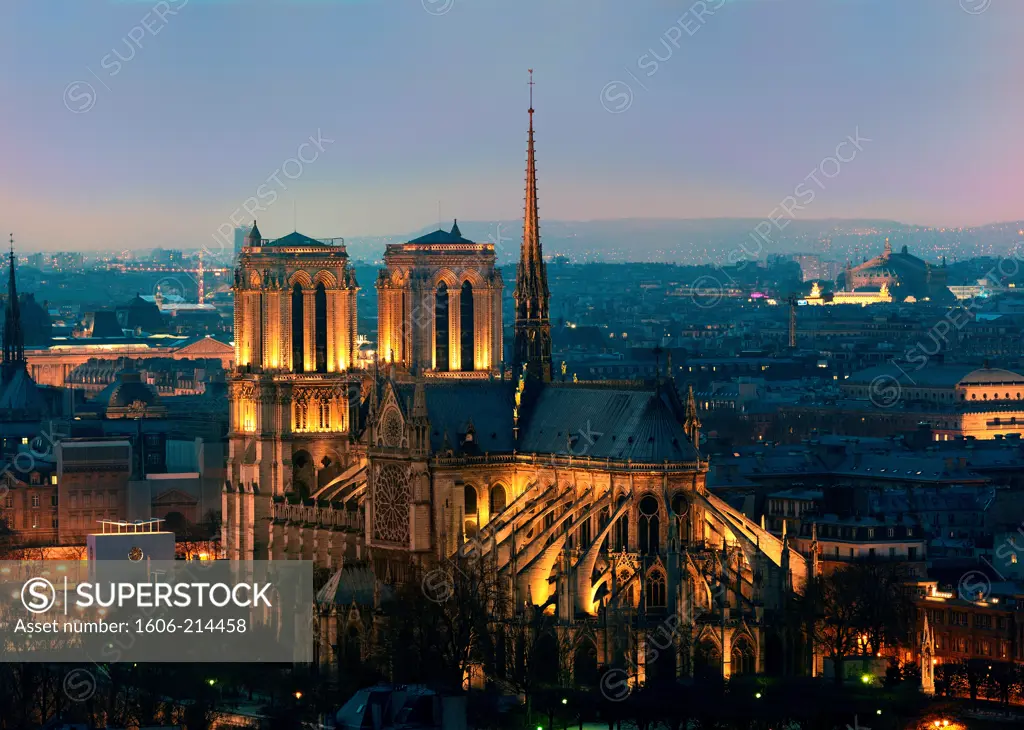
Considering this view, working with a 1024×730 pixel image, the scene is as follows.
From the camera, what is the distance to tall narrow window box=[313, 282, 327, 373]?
470 feet

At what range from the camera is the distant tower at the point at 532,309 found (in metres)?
133

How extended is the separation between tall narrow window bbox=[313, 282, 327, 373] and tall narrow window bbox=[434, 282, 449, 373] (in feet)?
18.7

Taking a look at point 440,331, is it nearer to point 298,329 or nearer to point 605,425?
point 298,329

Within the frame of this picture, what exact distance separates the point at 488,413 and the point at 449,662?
16.3m

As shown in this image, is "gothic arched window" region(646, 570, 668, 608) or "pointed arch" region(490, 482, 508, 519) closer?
"gothic arched window" region(646, 570, 668, 608)

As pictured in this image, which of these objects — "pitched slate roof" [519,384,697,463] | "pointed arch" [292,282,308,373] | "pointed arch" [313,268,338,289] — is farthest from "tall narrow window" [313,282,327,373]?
"pitched slate roof" [519,384,697,463]

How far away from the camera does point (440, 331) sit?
140 metres

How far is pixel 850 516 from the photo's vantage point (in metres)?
134

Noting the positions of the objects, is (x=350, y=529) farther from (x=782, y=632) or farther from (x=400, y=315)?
(x=782, y=632)

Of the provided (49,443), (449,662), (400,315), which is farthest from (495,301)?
(49,443)

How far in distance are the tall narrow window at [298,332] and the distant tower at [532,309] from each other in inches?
459

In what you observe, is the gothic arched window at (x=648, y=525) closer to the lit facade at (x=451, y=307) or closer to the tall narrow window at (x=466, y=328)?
the lit facade at (x=451, y=307)

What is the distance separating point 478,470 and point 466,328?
12285 millimetres

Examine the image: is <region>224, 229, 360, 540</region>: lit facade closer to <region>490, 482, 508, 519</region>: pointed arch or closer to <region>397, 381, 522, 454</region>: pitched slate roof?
<region>397, 381, 522, 454</region>: pitched slate roof
